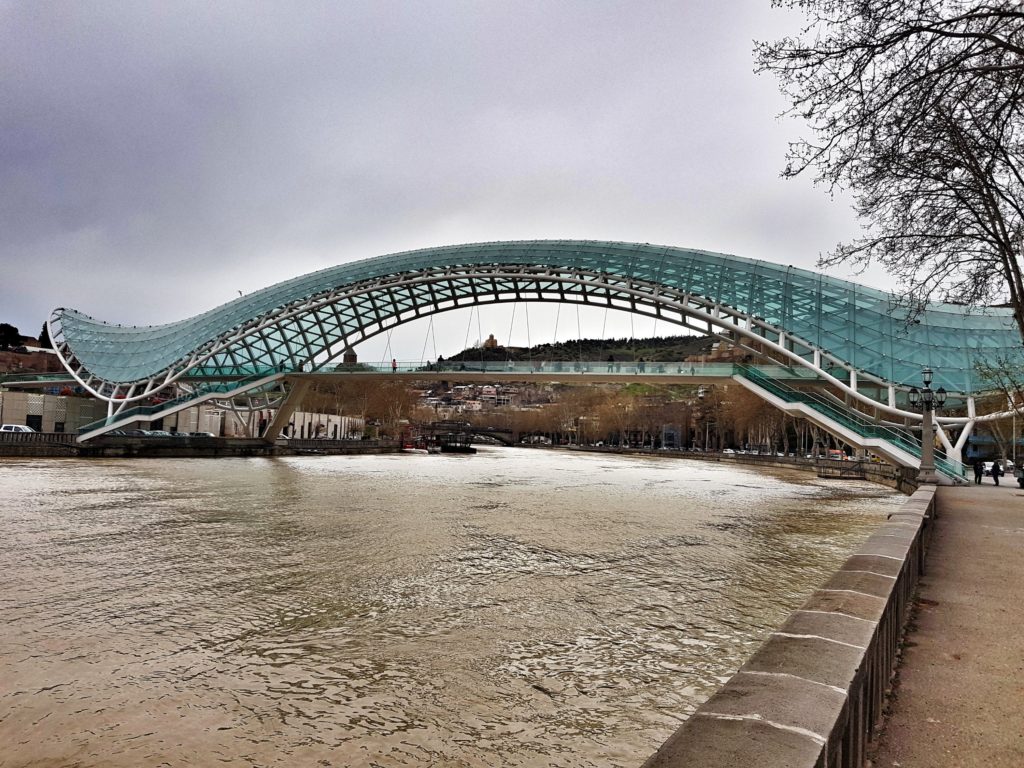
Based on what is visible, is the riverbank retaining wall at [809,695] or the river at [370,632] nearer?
the riverbank retaining wall at [809,695]

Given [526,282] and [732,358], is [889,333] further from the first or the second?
[732,358]

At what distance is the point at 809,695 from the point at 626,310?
1617 inches

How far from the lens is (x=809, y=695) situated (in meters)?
2.49

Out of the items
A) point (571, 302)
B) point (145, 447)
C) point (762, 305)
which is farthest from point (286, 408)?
point (762, 305)

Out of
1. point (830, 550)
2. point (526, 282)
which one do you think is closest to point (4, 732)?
point (830, 550)

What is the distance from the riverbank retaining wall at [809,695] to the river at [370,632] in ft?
4.87

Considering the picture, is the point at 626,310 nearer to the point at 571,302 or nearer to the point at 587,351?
the point at 571,302

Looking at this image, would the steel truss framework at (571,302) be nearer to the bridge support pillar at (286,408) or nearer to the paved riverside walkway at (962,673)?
the bridge support pillar at (286,408)

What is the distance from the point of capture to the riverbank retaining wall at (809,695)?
6.71 feet

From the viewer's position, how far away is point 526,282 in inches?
1866

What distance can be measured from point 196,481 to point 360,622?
71.7ft

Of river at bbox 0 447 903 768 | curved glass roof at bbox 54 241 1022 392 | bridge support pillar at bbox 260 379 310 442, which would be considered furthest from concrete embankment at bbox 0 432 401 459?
river at bbox 0 447 903 768

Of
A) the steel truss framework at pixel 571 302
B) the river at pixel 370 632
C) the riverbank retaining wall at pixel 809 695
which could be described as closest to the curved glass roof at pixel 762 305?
the steel truss framework at pixel 571 302

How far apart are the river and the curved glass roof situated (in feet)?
68.2
